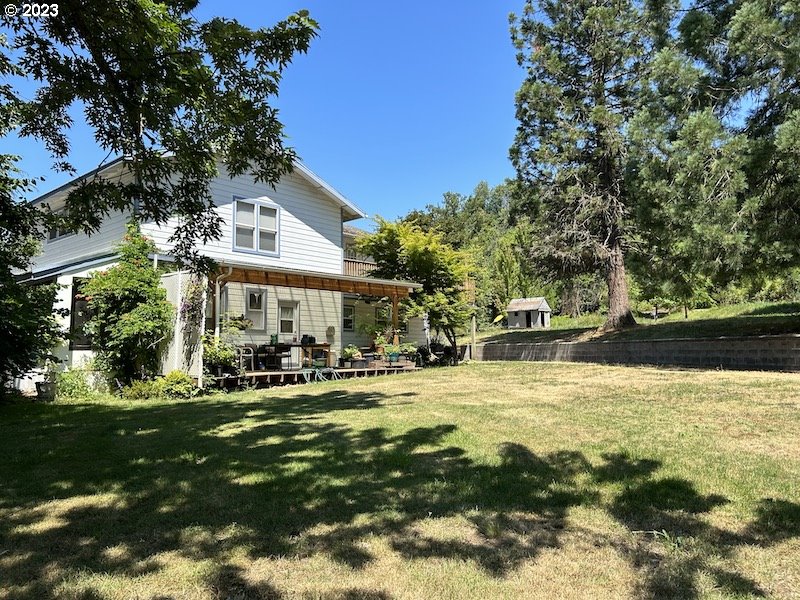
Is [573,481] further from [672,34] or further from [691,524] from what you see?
[672,34]

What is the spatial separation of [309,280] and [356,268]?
5.37 meters

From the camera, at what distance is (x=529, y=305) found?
1479 inches

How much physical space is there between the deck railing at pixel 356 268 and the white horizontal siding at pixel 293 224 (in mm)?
925

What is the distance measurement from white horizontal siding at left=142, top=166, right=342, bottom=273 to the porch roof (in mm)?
1937

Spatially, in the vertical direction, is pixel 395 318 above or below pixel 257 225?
below

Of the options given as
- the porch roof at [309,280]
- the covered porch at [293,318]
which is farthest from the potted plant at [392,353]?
the porch roof at [309,280]

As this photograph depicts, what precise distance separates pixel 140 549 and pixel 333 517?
1160 mm

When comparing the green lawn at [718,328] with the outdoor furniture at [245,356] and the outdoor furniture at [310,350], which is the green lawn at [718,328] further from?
the outdoor furniture at [245,356]

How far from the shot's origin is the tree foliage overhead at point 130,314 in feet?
37.0

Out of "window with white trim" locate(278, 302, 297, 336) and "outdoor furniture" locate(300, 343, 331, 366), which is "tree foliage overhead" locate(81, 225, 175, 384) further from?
"window with white trim" locate(278, 302, 297, 336)

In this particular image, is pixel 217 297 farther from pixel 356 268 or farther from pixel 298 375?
pixel 356 268

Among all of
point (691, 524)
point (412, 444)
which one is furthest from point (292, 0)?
point (691, 524)

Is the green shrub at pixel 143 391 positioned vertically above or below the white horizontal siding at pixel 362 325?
below

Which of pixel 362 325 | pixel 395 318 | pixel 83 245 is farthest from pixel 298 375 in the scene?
pixel 83 245
